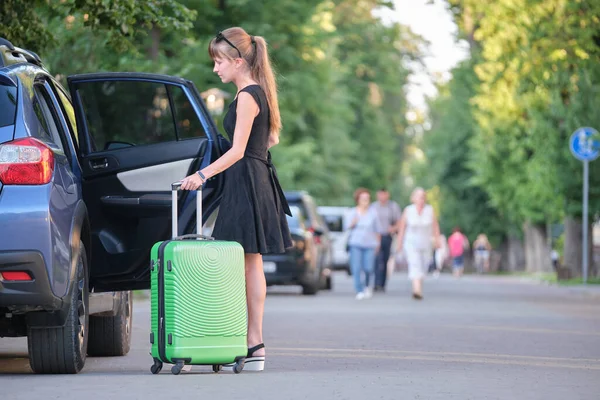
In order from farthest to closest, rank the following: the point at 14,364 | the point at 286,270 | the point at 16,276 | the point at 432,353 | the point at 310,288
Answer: the point at 310,288, the point at 286,270, the point at 432,353, the point at 14,364, the point at 16,276

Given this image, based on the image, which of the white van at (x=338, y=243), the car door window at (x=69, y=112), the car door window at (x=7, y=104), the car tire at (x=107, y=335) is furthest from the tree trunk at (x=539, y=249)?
the car door window at (x=7, y=104)

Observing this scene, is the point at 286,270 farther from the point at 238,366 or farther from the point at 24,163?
the point at 24,163

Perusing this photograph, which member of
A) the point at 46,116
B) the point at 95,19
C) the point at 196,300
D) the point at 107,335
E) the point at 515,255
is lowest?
the point at 107,335

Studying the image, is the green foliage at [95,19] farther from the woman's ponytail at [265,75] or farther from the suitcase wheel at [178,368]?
the suitcase wheel at [178,368]

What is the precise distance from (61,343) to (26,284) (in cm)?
72

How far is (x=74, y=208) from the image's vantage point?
29.0ft

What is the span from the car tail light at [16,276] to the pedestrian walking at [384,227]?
64.1ft

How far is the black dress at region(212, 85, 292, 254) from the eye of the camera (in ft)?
30.1

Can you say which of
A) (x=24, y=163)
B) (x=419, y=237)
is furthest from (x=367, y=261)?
(x=24, y=163)

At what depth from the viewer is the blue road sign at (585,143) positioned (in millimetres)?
28641

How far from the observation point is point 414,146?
75.4 meters

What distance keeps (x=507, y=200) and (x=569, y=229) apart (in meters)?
10.1

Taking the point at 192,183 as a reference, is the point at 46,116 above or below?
above

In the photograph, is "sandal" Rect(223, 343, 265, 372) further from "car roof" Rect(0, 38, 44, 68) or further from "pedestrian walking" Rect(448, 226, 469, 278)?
"pedestrian walking" Rect(448, 226, 469, 278)
